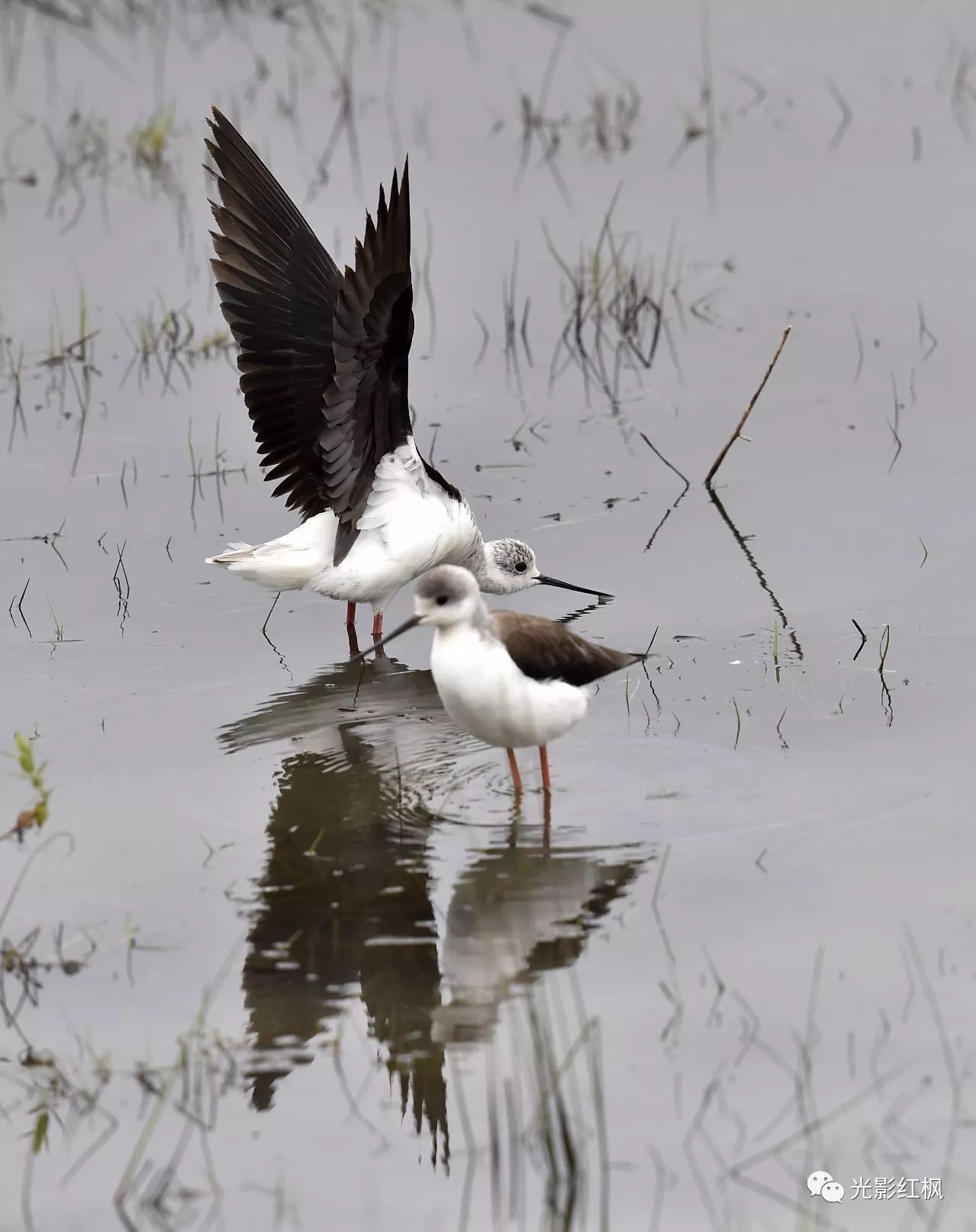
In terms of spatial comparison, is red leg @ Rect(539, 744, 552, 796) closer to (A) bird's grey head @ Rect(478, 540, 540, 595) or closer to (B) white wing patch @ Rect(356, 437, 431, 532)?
(B) white wing patch @ Rect(356, 437, 431, 532)

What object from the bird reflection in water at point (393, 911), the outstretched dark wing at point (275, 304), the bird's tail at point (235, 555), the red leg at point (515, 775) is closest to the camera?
the bird reflection in water at point (393, 911)

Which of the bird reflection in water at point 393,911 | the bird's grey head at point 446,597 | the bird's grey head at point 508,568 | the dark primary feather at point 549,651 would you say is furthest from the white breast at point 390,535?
the bird's grey head at point 446,597

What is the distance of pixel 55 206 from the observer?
11844 mm

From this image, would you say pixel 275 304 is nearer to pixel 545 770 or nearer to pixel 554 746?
pixel 554 746

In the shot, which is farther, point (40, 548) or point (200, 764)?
point (40, 548)

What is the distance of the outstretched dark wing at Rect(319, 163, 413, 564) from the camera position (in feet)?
21.4

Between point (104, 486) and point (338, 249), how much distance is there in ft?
8.99

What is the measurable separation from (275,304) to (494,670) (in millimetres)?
2600

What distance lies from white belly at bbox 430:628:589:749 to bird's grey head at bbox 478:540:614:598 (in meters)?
2.28

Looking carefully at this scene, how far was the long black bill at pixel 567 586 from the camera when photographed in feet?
24.8

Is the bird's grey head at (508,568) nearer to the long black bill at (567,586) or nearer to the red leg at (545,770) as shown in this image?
the long black bill at (567,586)

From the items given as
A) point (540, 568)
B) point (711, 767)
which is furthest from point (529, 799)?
point (540, 568)

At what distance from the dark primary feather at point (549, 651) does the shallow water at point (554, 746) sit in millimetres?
327

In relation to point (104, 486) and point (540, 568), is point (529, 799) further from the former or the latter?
point (104, 486)
